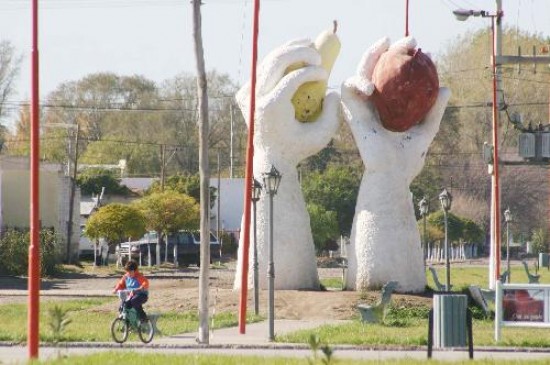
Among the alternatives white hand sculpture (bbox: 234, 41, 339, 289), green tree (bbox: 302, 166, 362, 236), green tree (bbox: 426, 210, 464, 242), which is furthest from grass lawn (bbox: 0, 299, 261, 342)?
green tree (bbox: 426, 210, 464, 242)

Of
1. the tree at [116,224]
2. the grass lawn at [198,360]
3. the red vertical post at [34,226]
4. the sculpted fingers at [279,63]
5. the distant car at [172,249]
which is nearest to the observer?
the grass lawn at [198,360]

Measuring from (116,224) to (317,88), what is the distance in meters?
25.7

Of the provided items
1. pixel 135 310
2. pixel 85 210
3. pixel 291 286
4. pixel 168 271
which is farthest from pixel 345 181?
pixel 135 310

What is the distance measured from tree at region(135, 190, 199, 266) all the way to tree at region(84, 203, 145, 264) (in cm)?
371

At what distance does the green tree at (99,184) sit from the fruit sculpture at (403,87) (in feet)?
164

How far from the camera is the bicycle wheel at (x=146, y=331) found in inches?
1088

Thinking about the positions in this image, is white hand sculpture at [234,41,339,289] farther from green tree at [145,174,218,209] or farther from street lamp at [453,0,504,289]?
green tree at [145,174,218,209]

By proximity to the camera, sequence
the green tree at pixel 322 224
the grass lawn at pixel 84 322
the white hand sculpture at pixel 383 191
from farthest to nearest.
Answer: the green tree at pixel 322 224, the white hand sculpture at pixel 383 191, the grass lawn at pixel 84 322

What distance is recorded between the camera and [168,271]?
211 feet

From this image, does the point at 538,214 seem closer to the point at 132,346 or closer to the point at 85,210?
the point at 85,210

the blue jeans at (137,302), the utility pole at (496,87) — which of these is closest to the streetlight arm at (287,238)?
the utility pole at (496,87)

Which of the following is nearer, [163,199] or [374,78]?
[374,78]

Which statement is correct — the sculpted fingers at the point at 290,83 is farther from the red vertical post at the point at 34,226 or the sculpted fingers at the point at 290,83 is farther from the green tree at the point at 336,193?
the green tree at the point at 336,193

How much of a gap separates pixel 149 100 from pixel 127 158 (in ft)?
13.8
